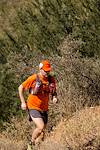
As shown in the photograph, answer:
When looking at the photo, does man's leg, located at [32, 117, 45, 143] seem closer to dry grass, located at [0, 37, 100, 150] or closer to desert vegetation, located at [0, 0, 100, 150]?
desert vegetation, located at [0, 0, 100, 150]

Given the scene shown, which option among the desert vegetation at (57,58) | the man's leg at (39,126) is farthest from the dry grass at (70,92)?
the man's leg at (39,126)

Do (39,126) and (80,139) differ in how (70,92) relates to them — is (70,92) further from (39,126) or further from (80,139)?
(80,139)

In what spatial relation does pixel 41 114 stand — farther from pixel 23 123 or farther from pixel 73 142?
pixel 23 123

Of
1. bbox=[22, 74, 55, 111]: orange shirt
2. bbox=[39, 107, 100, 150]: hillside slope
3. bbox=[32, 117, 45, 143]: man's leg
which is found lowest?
bbox=[39, 107, 100, 150]: hillside slope

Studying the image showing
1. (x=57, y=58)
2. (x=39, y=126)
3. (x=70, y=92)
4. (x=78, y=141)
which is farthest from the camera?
(x=57, y=58)

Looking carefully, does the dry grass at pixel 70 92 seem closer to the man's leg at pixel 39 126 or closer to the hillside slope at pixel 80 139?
the hillside slope at pixel 80 139

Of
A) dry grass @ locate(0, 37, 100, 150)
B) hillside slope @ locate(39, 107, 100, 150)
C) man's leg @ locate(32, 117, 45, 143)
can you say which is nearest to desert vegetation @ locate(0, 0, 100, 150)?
dry grass @ locate(0, 37, 100, 150)

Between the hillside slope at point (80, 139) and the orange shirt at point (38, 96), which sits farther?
the orange shirt at point (38, 96)

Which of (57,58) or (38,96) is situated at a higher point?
(38,96)

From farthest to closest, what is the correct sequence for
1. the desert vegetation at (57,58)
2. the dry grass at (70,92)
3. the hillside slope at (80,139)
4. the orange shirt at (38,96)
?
1. the desert vegetation at (57,58)
2. the dry grass at (70,92)
3. the orange shirt at (38,96)
4. the hillside slope at (80,139)

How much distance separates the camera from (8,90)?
1822 cm

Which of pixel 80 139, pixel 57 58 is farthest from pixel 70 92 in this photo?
pixel 80 139

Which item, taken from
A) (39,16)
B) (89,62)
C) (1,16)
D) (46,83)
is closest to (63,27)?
(39,16)

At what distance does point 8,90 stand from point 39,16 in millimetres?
3503
